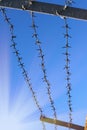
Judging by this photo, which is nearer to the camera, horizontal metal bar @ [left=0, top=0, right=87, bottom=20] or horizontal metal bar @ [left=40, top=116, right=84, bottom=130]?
Result: horizontal metal bar @ [left=0, top=0, right=87, bottom=20]

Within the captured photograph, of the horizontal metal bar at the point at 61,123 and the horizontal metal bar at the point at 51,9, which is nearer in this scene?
the horizontal metal bar at the point at 51,9

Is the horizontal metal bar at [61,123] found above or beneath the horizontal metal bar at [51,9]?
beneath

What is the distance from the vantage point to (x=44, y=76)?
16109mm

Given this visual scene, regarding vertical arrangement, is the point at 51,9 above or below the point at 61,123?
above

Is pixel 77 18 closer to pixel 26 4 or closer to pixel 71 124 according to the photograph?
pixel 26 4

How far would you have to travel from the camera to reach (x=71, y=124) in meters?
25.5

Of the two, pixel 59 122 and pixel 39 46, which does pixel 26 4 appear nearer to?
pixel 39 46

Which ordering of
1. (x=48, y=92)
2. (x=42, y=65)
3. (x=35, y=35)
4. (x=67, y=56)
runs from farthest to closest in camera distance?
(x=48, y=92) → (x=42, y=65) → (x=67, y=56) → (x=35, y=35)

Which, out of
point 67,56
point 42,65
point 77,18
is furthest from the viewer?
point 42,65

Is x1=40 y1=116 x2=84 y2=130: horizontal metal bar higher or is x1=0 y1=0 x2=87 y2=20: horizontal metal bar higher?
x1=0 y1=0 x2=87 y2=20: horizontal metal bar

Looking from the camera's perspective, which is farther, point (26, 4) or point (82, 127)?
point (82, 127)

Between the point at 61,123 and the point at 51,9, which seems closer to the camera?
the point at 51,9

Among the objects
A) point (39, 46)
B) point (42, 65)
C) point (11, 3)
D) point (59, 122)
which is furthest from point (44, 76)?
point (59, 122)

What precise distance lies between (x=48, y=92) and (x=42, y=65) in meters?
2.85
